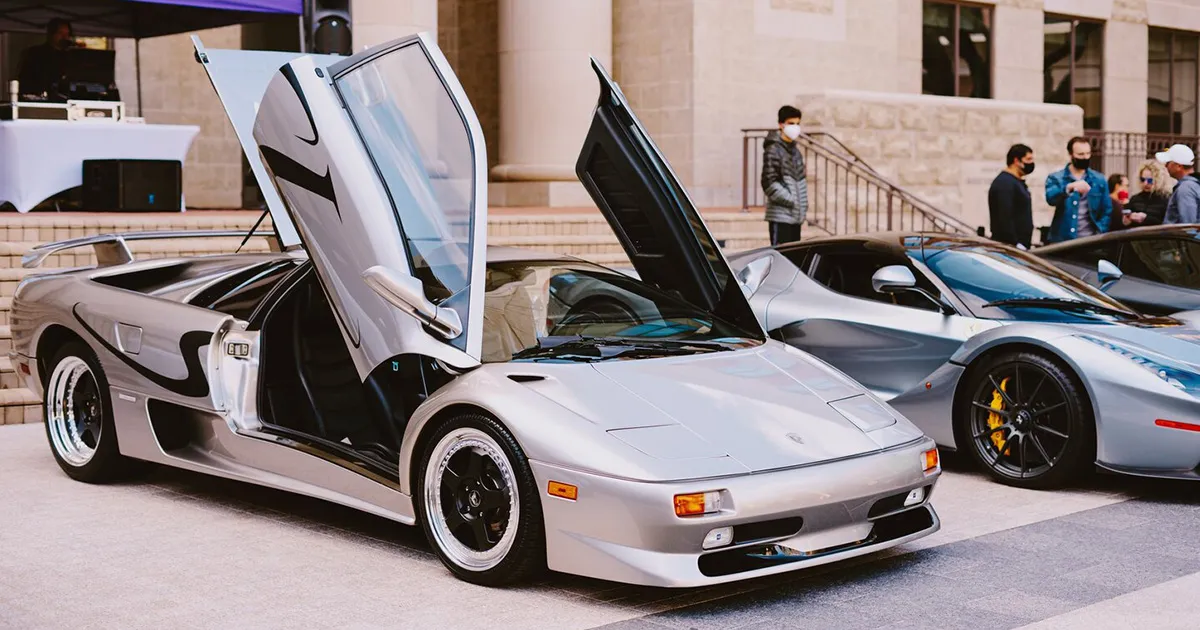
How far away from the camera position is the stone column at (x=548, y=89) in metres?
19.5

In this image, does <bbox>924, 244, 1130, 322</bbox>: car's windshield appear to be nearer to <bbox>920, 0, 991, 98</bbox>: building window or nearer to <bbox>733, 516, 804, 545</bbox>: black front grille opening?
<bbox>733, 516, 804, 545</bbox>: black front grille opening

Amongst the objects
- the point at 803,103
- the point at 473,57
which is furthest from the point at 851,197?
the point at 473,57

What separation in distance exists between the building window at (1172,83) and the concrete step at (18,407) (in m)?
24.1

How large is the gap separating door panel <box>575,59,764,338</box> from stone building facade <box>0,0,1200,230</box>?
11.8m

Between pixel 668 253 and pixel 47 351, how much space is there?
3.38 m

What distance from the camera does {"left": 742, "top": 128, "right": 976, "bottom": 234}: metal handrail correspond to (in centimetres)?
1847

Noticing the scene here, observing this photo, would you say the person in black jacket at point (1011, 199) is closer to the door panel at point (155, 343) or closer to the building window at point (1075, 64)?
the door panel at point (155, 343)

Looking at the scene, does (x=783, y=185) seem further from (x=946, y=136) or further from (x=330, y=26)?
(x=946, y=136)

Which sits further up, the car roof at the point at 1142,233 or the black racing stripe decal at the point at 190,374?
the car roof at the point at 1142,233

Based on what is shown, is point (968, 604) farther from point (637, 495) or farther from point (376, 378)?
point (376, 378)

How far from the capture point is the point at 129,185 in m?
14.0

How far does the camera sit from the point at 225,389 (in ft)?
20.9

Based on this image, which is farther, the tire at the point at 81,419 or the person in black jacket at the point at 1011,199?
the person in black jacket at the point at 1011,199

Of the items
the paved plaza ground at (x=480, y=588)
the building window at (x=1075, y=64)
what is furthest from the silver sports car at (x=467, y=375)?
the building window at (x=1075, y=64)
